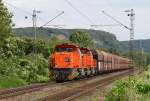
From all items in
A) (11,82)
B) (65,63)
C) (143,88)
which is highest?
(65,63)

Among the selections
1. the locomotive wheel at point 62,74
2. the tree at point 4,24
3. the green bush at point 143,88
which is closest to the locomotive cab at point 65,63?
the locomotive wheel at point 62,74

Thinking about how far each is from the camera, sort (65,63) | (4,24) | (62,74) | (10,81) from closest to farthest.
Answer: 1. (10,81)
2. (62,74)
3. (65,63)
4. (4,24)

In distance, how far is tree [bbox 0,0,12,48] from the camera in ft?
174

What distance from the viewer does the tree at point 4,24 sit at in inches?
2092

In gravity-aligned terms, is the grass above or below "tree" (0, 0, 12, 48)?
below

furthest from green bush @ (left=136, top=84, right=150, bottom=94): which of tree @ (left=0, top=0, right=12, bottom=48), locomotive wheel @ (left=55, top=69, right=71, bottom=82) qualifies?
tree @ (left=0, top=0, right=12, bottom=48)

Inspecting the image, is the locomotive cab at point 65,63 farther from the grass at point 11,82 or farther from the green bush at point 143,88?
the green bush at point 143,88

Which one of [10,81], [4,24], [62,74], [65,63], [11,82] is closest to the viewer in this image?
[11,82]

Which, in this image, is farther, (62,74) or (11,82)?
(62,74)

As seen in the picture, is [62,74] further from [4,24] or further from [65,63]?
[4,24]

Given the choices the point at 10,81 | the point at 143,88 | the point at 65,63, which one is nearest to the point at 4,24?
the point at 65,63

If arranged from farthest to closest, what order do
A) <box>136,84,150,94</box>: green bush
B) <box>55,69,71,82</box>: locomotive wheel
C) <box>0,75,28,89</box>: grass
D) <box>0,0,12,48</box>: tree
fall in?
<box>0,0,12,48</box>: tree → <box>55,69,71,82</box>: locomotive wheel → <box>0,75,28,89</box>: grass → <box>136,84,150,94</box>: green bush

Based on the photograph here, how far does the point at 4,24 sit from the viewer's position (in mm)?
53281

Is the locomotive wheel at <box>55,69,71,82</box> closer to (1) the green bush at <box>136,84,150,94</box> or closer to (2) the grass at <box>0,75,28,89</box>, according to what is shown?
(2) the grass at <box>0,75,28,89</box>
